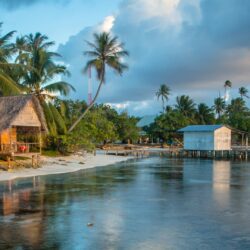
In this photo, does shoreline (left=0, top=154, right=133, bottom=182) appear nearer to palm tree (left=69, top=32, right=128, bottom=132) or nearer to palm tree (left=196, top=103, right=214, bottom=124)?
palm tree (left=69, top=32, right=128, bottom=132)

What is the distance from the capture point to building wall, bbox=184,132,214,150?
2154 inches

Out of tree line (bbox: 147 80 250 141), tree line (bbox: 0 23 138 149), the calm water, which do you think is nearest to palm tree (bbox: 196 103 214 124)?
tree line (bbox: 147 80 250 141)

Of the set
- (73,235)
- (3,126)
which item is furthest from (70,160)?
(73,235)

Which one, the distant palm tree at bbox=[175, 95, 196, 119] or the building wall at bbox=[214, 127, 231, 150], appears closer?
the building wall at bbox=[214, 127, 231, 150]

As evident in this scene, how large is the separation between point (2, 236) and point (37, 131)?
771 inches

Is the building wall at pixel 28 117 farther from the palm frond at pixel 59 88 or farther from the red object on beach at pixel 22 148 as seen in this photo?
the palm frond at pixel 59 88

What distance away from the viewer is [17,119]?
25062mm

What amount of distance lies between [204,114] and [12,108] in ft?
189

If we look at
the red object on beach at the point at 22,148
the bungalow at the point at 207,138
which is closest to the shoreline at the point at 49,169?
the red object on beach at the point at 22,148

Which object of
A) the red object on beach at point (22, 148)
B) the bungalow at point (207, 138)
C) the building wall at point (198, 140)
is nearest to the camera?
the red object on beach at point (22, 148)

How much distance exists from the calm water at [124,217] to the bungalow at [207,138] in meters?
36.6

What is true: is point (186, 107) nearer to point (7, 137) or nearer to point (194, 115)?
point (194, 115)

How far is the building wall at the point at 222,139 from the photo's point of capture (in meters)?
54.2

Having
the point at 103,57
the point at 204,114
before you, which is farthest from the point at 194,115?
the point at 103,57
